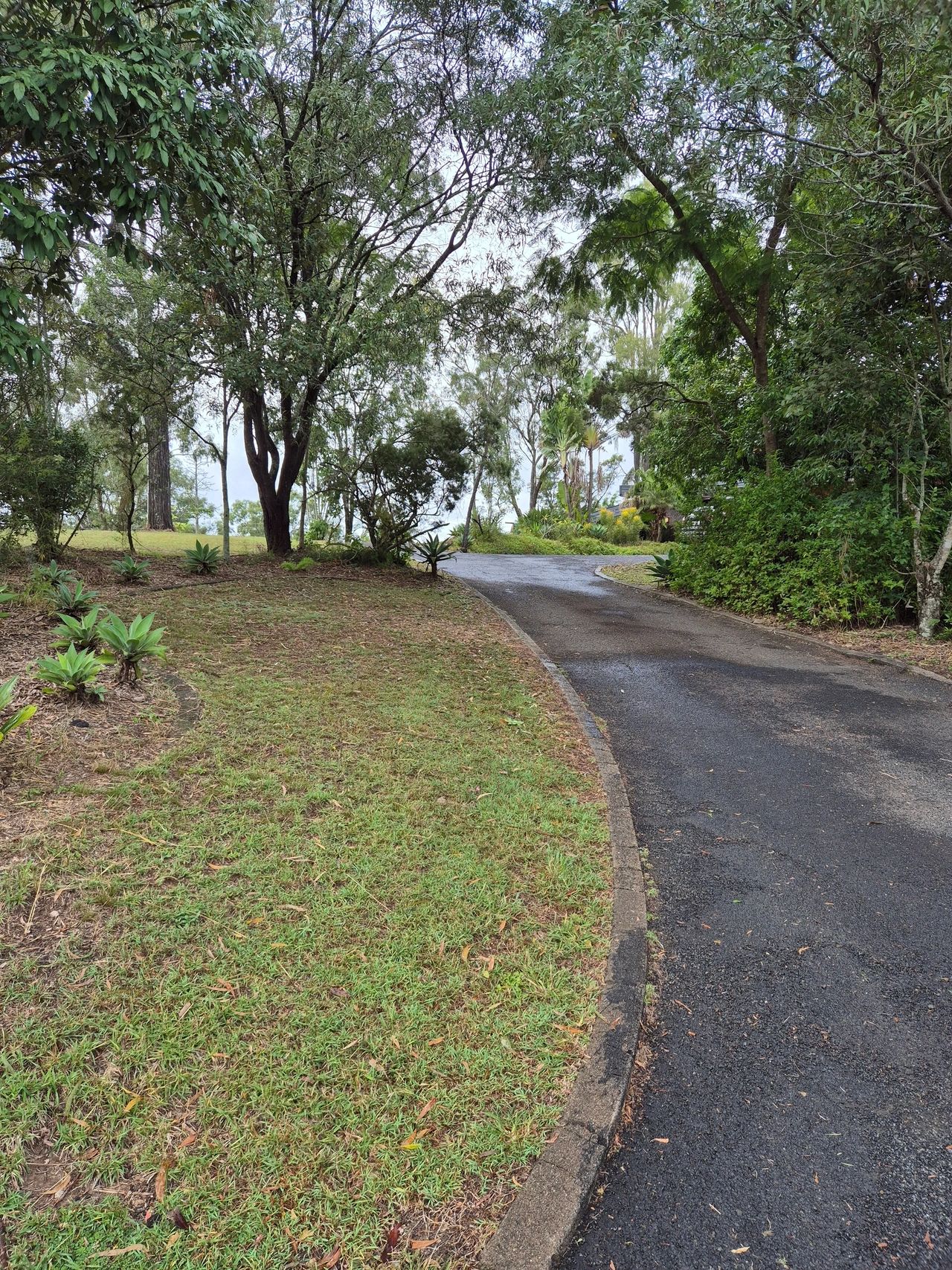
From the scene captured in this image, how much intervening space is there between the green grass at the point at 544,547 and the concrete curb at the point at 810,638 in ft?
34.7

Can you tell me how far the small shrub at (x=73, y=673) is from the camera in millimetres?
3555

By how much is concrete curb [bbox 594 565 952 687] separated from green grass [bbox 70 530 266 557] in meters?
7.79

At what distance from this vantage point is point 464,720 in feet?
14.6

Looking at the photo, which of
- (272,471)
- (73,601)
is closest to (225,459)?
(272,471)

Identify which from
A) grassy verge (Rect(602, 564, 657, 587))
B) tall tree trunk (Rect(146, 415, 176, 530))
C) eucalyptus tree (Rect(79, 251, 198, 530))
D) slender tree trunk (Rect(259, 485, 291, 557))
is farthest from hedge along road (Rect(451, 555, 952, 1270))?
tall tree trunk (Rect(146, 415, 176, 530))

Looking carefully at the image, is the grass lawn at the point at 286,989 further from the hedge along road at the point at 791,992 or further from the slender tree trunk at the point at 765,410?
the slender tree trunk at the point at 765,410

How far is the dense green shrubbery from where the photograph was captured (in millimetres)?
7656

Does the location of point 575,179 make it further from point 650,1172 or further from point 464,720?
point 650,1172

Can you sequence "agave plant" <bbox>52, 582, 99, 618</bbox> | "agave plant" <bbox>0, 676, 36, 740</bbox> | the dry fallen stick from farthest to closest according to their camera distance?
"agave plant" <bbox>52, 582, 99, 618</bbox>
"agave plant" <bbox>0, 676, 36, 740</bbox>
the dry fallen stick

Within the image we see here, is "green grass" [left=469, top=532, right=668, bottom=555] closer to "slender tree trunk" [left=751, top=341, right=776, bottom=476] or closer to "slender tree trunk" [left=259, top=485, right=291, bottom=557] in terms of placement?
"slender tree trunk" [left=259, top=485, right=291, bottom=557]

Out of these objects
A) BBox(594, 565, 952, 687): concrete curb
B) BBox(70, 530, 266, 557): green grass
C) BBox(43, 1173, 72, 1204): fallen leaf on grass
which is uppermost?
BBox(70, 530, 266, 557): green grass

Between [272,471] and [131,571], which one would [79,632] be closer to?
[131,571]

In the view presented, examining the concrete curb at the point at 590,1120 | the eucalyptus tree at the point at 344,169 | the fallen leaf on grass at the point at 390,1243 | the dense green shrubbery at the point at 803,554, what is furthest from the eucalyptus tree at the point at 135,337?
the fallen leaf on grass at the point at 390,1243

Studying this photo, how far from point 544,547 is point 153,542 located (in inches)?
537
